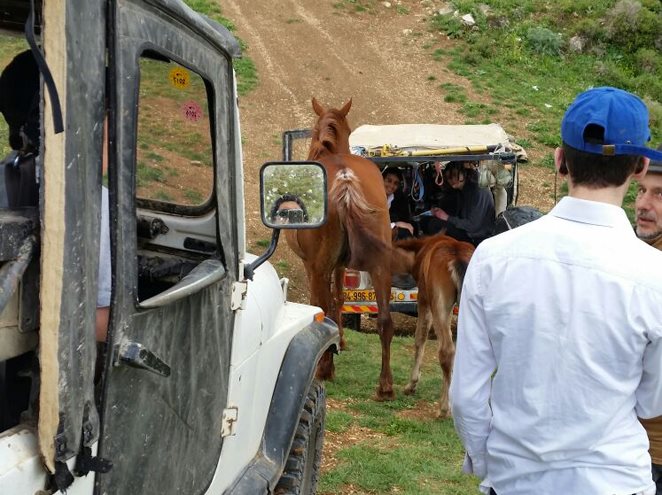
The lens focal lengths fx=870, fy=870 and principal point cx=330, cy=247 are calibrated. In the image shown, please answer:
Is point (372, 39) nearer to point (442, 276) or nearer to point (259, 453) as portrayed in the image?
point (442, 276)

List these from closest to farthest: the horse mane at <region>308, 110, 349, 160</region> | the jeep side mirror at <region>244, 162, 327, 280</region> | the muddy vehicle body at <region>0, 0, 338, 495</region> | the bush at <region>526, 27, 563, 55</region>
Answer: the muddy vehicle body at <region>0, 0, 338, 495</region> < the jeep side mirror at <region>244, 162, 327, 280</region> < the horse mane at <region>308, 110, 349, 160</region> < the bush at <region>526, 27, 563, 55</region>

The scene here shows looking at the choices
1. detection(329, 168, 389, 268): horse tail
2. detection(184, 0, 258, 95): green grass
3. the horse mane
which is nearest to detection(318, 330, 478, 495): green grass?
detection(329, 168, 389, 268): horse tail

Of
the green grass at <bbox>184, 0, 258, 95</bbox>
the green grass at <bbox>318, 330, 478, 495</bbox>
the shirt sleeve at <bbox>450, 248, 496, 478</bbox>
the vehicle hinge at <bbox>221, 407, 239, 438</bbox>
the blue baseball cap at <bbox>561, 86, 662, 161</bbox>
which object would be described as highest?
the green grass at <bbox>184, 0, 258, 95</bbox>

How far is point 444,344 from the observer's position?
23.3 ft

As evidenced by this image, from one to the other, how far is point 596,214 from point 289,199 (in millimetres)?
1353

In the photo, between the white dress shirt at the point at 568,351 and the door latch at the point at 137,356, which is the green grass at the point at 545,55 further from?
the door latch at the point at 137,356

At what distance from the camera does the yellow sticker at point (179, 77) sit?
269 centimetres

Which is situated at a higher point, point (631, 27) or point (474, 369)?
point (631, 27)

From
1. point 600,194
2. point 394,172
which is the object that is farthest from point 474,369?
point 394,172

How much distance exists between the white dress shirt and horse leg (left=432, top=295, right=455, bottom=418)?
15.9 feet

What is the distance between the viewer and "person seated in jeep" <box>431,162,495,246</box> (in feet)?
33.5

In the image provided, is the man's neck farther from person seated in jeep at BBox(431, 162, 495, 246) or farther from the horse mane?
person seated in jeep at BBox(431, 162, 495, 246)

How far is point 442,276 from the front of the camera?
7.09 meters

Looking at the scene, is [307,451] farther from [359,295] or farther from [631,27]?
[631,27]
